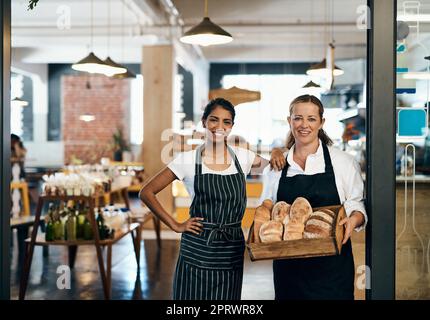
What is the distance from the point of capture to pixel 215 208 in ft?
7.77

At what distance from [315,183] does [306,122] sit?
26cm

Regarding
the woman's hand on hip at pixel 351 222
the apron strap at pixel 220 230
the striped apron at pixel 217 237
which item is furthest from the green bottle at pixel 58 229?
the woman's hand on hip at pixel 351 222

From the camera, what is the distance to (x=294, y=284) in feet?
7.79

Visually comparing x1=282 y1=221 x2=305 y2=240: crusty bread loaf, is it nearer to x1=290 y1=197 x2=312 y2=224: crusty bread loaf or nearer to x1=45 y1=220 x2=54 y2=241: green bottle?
x1=290 y1=197 x2=312 y2=224: crusty bread loaf

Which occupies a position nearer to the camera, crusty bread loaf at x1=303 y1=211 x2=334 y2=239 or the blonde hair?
crusty bread loaf at x1=303 y1=211 x2=334 y2=239

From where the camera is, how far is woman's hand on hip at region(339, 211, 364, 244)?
2.13 meters

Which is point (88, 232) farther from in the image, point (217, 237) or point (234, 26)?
point (234, 26)

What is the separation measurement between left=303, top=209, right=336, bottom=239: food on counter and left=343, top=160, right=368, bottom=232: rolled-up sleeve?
0.47 ft

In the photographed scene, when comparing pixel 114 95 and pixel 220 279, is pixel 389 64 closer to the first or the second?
pixel 220 279

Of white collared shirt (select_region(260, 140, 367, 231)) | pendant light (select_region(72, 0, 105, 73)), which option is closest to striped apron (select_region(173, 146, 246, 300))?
white collared shirt (select_region(260, 140, 367, 231))

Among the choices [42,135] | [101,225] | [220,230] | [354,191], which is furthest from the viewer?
[42,135]

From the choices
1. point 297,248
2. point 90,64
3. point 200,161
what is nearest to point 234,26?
point 90,64
